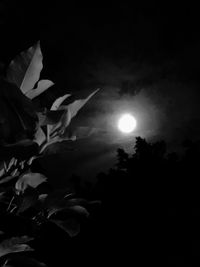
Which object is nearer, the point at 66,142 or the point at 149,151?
the point at 66,142

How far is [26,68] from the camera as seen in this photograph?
2.96 ft

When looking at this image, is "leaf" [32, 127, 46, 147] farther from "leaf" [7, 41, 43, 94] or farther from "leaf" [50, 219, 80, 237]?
"leaf" [50, 219, 80, 237]

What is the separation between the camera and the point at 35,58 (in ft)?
3.04

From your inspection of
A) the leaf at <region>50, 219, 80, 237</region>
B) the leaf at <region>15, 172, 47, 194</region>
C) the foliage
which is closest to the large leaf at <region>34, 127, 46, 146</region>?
the foliage

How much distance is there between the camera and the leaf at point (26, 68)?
0.88 metres

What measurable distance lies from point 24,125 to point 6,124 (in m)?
0.04

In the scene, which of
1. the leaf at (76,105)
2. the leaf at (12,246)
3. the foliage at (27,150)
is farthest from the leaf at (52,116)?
the leaf at (12,246)

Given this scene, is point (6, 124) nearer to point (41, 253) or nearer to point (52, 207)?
point (52, 207)

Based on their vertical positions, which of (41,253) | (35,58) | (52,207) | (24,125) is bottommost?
(52,207)

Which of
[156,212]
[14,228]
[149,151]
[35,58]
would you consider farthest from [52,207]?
[149,151]

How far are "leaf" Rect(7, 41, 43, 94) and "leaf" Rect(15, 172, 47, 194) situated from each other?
26 centimetres

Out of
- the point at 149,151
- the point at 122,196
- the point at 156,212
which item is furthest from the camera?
the point at 149,151

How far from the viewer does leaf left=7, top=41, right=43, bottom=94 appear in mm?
879

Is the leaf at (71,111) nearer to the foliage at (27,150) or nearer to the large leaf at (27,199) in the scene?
the foliage at (27,150)
